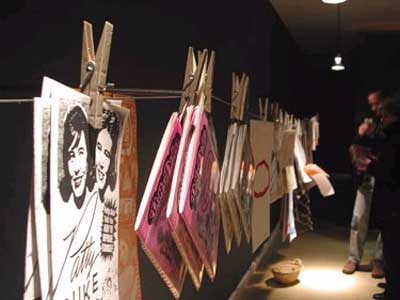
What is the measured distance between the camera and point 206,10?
6.41ft

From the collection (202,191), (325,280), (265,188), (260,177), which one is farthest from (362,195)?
(202,191)

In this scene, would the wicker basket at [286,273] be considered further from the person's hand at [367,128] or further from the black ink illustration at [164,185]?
the black ink illustration at [164,185]

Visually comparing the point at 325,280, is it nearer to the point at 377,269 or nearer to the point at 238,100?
the point at 377,269

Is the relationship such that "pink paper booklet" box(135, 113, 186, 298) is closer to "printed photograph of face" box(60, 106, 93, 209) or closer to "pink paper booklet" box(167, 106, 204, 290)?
"pink paper booklet" box(167, 106, 204, 290)

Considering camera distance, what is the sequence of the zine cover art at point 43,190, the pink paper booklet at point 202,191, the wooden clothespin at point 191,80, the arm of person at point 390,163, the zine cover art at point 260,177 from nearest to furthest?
the zine cover art at point 43,190 < the pink paper booklet at point 202,191 < the wooden clothespin at point 191,80 < the zine cover art at point 260,177 < the arm of person at point 390,163

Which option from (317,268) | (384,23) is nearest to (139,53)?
(317,268)

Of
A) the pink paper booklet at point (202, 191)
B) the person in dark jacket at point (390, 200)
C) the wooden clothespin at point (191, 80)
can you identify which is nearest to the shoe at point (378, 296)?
the person in dark jacket at point (390, 200)

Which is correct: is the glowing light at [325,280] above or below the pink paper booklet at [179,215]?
below

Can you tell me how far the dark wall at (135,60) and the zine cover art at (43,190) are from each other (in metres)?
0.23

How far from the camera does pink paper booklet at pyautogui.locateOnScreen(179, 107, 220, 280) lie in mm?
880

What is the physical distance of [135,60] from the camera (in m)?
1.30

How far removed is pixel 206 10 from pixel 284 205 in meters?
1.19

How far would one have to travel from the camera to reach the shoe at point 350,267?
366 centimetres

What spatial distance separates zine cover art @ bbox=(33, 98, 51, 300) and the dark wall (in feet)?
0.77
